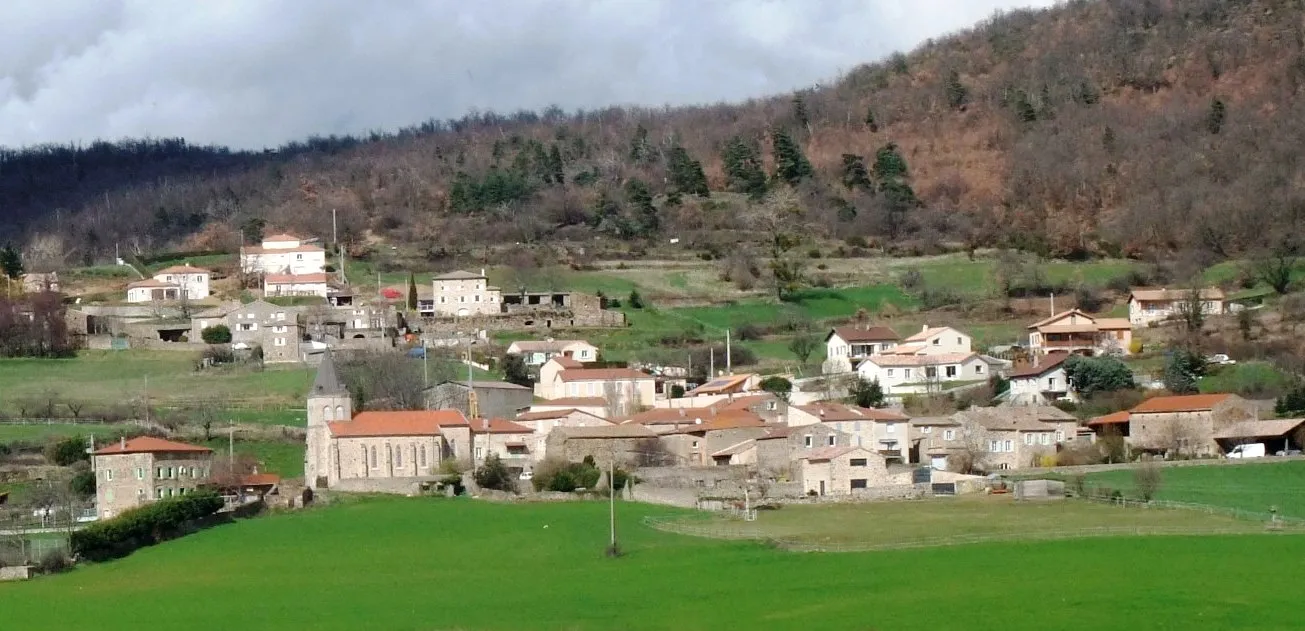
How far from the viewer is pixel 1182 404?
6238 cm

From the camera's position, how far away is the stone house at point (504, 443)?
63.4 metres

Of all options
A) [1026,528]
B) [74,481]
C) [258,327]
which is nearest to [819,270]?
[258,327]

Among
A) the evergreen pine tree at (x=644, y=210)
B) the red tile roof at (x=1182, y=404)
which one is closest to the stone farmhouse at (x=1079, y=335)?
the red tile roof at (x=1182, y=404)

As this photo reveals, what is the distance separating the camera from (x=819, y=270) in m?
101

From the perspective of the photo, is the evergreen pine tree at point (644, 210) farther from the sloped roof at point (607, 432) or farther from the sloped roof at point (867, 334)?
the sloped roof at point (607, 432)

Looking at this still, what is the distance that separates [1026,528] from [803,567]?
632cm

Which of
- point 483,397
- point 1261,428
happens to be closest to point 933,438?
point 1261,428

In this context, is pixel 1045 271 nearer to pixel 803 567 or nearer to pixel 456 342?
pixel 456 342

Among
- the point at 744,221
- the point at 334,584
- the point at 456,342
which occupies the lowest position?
the point at 334,584

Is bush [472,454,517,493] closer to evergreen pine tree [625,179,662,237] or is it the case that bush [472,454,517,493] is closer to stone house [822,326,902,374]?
stone house [822,326,902,374]

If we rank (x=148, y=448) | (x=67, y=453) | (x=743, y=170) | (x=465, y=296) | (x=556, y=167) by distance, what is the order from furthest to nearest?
(x=556, y=167), (x=743, y=170), (x=465, y=296), (x=67, y=453), (x=148, y=448)

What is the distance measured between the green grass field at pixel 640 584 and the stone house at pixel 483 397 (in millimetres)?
18251

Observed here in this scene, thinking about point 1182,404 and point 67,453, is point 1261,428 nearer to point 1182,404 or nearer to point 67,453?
point 1182,404

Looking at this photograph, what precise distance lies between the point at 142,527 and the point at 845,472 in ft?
59.6
